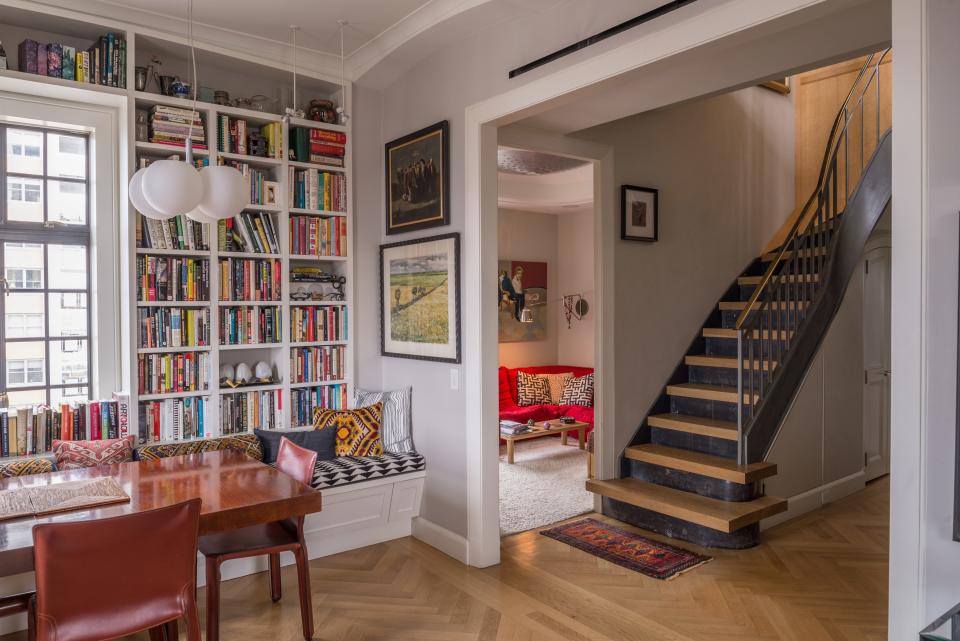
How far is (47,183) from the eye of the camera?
12.2 feet

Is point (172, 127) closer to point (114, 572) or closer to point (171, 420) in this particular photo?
point (171, 420)

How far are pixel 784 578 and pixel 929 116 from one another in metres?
2.62

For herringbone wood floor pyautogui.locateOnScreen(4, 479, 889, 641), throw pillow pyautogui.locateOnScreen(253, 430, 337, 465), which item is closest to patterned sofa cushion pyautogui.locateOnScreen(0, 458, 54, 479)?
herringbone wood floor pyautogui.locateOnScreen(4, 479, 889, 641)

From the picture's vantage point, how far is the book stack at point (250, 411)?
412cm

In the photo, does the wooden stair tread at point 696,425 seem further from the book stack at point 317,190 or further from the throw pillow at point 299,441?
the book stack at point 317,190

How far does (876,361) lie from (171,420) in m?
5.21

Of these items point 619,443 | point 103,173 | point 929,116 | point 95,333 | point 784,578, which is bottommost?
point 784,578

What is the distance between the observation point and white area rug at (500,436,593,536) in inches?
185

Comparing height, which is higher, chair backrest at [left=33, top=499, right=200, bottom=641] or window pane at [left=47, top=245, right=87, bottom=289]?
window pane at [left=47, top=245, right=87, bottom=289]

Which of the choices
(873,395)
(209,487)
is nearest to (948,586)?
(209,487)

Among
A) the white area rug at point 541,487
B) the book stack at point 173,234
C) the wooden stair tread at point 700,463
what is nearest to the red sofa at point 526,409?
the white area rug at point 541,487

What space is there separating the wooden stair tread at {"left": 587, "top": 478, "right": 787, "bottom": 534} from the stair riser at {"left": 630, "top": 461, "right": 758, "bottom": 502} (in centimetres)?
4

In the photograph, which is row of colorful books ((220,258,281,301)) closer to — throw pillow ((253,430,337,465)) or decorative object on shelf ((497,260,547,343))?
throw pillow ((253,430,337,465))

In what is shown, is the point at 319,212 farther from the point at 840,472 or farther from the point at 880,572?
the point at 840,472
